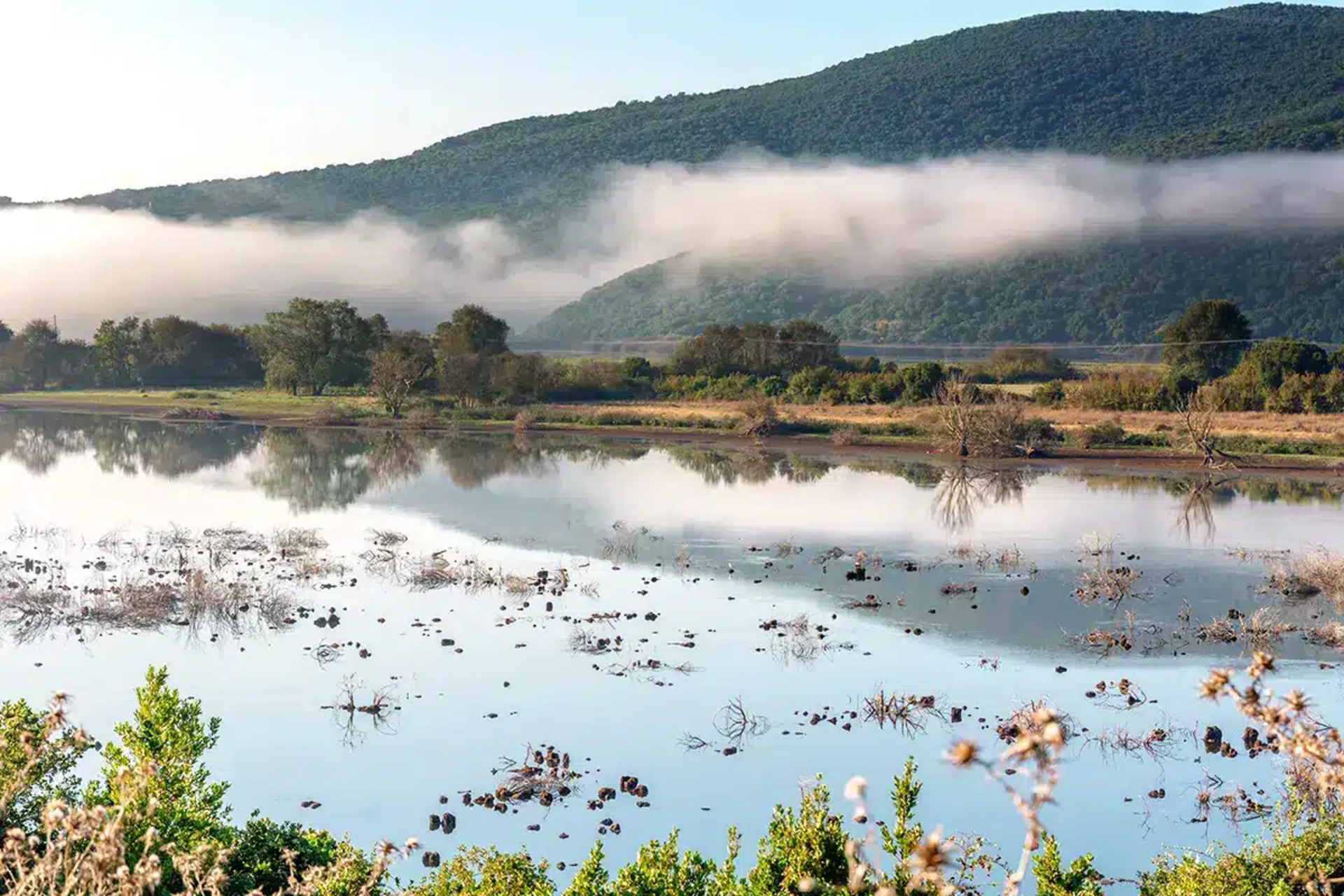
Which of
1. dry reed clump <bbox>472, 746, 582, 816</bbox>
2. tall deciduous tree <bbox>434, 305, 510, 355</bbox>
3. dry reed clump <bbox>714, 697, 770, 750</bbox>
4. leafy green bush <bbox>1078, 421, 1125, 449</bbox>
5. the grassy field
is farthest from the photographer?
tall deciduous tree <bbox>434, 305, 510, 355</bbox>

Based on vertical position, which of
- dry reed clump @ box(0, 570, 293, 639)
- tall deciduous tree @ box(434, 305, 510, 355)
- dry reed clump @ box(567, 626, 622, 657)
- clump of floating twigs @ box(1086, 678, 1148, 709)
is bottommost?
clump of floating twigs @ box(1086, 678, 1148, 709)

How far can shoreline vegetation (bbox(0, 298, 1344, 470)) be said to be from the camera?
4512cm

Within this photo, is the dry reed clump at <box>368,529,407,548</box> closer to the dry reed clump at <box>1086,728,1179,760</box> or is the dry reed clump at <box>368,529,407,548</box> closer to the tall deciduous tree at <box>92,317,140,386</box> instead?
the dry reed clump at <box>1086,728,1179,760</box>

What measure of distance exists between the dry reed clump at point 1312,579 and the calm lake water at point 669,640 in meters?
0.44

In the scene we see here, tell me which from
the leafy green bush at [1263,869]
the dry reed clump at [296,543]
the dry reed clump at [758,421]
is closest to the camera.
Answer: the leafy green bush at [1263,869]

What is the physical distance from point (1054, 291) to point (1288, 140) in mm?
39381

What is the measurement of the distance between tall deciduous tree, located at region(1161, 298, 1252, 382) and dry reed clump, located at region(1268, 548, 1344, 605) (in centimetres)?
4552

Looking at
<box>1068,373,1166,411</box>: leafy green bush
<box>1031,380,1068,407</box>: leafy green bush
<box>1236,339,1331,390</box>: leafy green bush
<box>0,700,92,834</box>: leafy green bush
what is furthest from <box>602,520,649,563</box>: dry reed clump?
<box>1236,339,1331,390</box>: leafy green bush

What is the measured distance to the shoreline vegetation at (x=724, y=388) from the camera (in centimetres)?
4512

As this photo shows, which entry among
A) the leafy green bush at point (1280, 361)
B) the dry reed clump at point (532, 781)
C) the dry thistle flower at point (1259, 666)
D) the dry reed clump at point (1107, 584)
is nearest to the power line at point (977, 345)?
the leafy green bush at point (1280, 361)

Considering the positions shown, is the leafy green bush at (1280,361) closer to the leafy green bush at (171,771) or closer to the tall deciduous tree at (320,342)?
the tall deciduous tree at (320,342)

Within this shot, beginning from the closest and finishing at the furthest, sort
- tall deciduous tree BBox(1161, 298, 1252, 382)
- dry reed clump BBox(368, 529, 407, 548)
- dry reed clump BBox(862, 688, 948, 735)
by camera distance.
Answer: dry reed clump BBox(862, 688, 948, 735)
dry reed clump BBox(368, 529, 407, 548)
tall deciduous tree BBox(1161, 298, 1252, 382)

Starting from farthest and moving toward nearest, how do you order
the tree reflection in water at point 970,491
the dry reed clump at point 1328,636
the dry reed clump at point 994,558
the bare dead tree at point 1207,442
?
1. the bare dead tree at point 1207,442
2. the tree reflection in water at point 970,491
3. the dry reed clump at point 994,558
4. the dry reed clump at point 1328,636

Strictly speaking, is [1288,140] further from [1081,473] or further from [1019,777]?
[1019,777]
